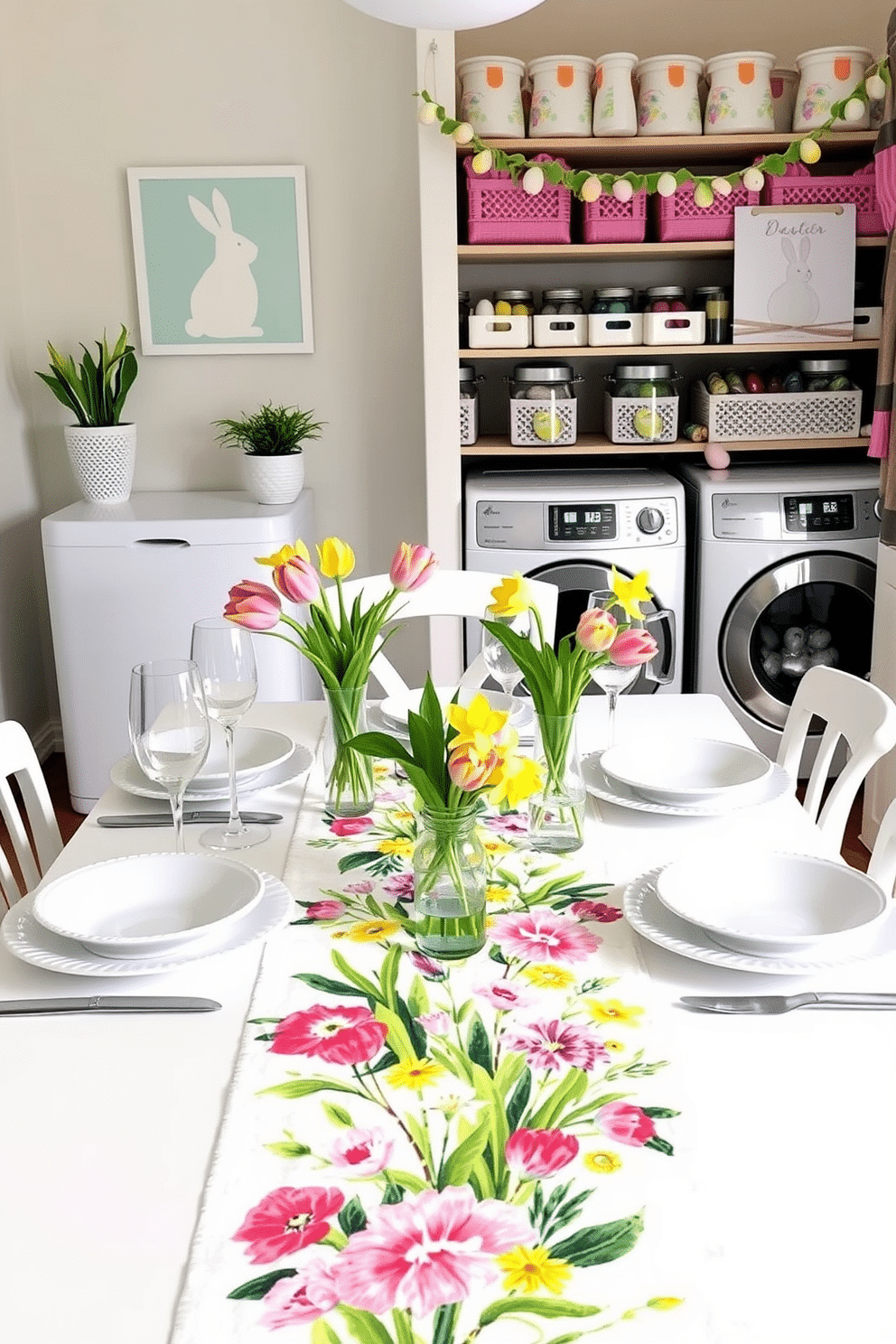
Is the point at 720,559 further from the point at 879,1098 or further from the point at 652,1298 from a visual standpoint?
the point at 652,1298

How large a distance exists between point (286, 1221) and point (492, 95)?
114 inches

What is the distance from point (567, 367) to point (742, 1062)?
2.68 m

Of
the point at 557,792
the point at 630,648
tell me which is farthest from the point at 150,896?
the point at 630,648

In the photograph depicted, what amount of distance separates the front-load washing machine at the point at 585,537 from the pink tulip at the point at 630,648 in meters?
1.85

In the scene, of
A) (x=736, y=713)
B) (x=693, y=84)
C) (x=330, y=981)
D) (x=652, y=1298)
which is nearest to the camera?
(x=652, y=1298)

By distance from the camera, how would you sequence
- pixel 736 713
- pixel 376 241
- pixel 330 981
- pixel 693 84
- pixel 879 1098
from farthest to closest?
pixel 376 241 → pixel 736 713 → pixel 693 84 → pixel 330 981 → pixel 879 1098

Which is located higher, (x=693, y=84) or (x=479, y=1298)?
(x=693, y=84)

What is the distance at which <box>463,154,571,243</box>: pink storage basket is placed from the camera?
125 inches

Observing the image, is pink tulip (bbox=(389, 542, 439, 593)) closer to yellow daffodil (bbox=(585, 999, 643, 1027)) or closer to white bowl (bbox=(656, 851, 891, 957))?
white bowl (bbox=(656, 851, 891, 957))

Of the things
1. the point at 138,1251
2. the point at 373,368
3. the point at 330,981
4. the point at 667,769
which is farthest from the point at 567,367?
the point at 138,1251

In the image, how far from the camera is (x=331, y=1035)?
1.04m

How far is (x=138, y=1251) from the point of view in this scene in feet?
2.60

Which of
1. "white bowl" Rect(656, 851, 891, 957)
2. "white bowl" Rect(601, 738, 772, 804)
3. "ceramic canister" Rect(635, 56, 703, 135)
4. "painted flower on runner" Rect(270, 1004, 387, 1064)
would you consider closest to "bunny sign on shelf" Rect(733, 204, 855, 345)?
"ceramic canister" Rect(635, 56, 703, 135)

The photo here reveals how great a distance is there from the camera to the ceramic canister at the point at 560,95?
3109mm
